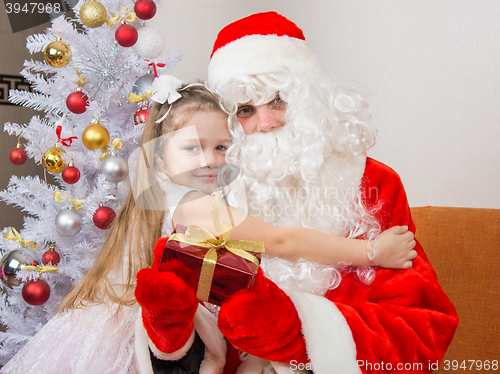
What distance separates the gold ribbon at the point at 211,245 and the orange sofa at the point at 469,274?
0.98 metres

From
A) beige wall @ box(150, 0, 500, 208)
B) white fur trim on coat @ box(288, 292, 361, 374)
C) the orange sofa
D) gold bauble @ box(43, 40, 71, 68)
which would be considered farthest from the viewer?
beige wall @ box(150, 0, 500, 208)

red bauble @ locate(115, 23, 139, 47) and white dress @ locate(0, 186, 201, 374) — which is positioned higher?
red bauble @ locate(115, 23, 139, 47)

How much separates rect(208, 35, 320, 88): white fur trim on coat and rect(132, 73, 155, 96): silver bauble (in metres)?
0.32

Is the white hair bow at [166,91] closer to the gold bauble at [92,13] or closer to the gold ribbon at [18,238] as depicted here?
Result: the gold bauble at [92,13]

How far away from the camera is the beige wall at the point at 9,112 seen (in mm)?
2279

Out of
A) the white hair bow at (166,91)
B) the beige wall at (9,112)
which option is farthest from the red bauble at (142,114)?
the beige wall at (9,112)

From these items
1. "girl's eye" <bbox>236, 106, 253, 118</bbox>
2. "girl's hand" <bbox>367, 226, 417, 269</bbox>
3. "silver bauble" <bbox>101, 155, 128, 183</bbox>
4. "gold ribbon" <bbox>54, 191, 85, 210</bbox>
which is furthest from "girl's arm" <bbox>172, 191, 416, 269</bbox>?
"gold ribbon" <bbox>54, 191, 85, 210</bbox>

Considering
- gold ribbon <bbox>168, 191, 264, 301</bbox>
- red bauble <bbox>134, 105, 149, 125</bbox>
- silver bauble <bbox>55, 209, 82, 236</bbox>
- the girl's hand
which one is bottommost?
the girl's hand

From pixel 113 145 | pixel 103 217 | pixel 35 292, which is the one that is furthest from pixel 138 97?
pixel 35 292

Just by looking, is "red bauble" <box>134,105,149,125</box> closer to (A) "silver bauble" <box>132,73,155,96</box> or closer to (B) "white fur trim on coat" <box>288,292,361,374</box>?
(A) "silver bauble" <box>132,73,155,96</box>

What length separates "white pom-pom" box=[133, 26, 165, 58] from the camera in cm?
149

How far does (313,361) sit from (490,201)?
4.41 feet

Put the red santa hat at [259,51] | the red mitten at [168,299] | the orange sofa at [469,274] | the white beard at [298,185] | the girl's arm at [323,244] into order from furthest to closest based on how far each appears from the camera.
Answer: the orange sofa at [469,274] → the red santa hat at [259,51] → the white beard at [298,185] → the girl's arm at [323,244] → the red mitten at [168,299]

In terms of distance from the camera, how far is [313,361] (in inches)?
31.9
